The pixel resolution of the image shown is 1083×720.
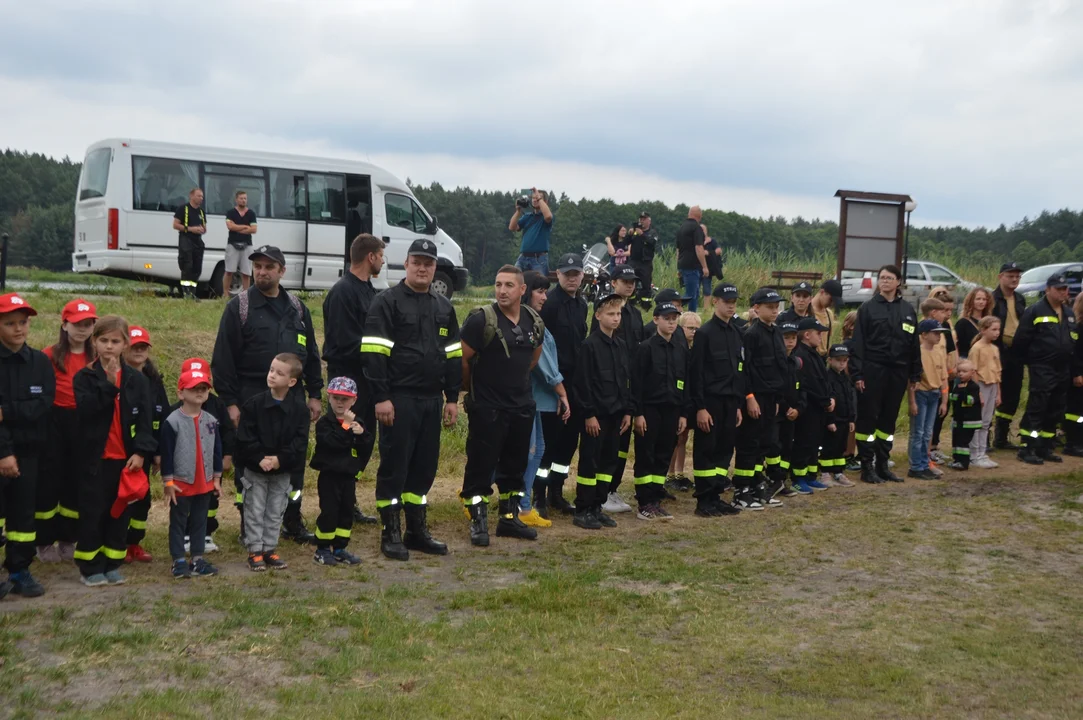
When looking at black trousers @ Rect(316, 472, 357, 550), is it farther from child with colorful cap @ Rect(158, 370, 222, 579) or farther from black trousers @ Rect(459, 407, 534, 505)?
black trousers @ Rect(459, 407, 534, 505)

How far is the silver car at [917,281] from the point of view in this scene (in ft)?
87.5

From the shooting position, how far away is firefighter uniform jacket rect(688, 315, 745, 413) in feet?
33.0

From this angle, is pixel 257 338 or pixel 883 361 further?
pixel 883 361

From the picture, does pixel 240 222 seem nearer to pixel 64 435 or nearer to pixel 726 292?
pixel 726 292

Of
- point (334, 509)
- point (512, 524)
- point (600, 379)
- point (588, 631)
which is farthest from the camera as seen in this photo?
point (600, 379)

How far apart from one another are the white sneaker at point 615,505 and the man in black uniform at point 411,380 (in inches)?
97.3

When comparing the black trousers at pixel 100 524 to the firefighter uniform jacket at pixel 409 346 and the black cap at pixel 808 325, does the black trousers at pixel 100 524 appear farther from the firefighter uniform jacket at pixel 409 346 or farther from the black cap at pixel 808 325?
the black cap at pixel 808 325

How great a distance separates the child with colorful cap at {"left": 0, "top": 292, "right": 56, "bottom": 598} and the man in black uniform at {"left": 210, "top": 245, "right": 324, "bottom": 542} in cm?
128

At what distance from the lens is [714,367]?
10055 millimetres

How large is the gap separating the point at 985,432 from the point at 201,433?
9.61 metres

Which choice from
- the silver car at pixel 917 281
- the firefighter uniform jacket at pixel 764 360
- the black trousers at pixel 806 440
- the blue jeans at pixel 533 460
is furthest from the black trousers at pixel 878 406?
the silver car at pixel 917 281

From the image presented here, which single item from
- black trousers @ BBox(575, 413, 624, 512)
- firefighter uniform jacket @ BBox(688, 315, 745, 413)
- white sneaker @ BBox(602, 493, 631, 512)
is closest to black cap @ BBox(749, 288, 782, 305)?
firefighter uniform jacket @ BBox(688, 315, 745, 413)

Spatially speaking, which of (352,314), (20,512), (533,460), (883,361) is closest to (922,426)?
(883,361)

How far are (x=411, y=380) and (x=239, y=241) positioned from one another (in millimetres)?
11084
